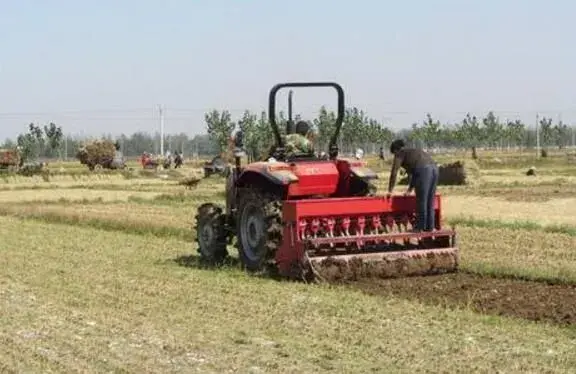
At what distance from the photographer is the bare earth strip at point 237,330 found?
24.9ft

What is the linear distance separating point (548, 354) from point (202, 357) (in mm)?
2680

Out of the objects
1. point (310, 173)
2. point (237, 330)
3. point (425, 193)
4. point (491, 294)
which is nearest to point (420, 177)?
point (425, 193)

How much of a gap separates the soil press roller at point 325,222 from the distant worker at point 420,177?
6.8 inches

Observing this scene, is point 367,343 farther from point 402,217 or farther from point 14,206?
point 14,206

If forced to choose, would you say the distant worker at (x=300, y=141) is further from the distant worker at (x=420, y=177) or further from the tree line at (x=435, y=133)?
the tree line at (x=435, y=133)

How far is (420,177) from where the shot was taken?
13273mm

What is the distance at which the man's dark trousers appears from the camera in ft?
42.9

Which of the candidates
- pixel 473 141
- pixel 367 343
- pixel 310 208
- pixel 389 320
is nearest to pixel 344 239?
pixel 310 208

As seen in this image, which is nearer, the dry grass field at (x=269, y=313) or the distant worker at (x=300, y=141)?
the dry grass field at (x=269, y=313)

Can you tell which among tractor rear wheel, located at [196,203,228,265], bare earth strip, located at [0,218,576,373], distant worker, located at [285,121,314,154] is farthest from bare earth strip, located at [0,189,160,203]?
bare earth strip, located at [0,218,576,373]

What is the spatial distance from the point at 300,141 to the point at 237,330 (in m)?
5.24

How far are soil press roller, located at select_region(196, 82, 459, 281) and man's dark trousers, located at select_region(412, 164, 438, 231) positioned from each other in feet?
0.51

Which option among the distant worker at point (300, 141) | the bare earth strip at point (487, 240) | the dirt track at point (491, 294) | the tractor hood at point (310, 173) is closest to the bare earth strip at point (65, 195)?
the bare earth strip at point (487, 240)

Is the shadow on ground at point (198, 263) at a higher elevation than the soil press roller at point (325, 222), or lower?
lower
